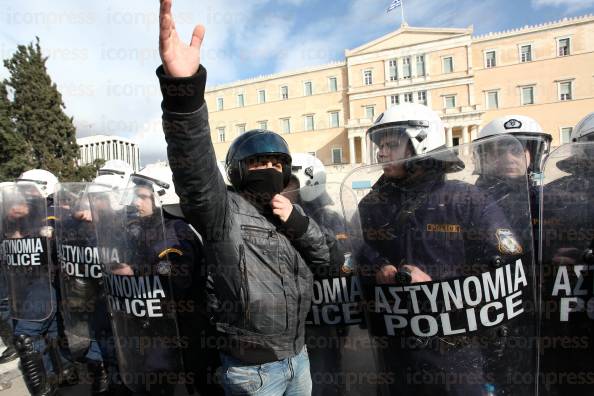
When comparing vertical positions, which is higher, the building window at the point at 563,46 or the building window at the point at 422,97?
the building window at the point at 563,46

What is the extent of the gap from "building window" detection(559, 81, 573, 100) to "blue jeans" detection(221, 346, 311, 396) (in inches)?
1696

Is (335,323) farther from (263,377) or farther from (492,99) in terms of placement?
(492,99)

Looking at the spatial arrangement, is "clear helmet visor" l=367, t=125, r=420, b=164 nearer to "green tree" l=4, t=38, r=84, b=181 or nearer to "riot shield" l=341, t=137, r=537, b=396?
"riot shield" l=341, t=137, r=537, b=396

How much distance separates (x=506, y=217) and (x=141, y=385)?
2.22 metres

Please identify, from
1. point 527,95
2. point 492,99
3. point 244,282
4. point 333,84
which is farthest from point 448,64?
A: point 244,282

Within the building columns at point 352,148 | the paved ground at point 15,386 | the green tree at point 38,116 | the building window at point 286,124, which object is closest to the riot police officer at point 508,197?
the paved ground at point 15,386

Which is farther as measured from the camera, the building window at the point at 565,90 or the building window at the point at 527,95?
the building window at the point at 527,95

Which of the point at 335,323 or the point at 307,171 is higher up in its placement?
the point at 307,171

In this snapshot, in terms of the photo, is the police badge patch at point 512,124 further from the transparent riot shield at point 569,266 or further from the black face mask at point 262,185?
the black face mask at point 262,185

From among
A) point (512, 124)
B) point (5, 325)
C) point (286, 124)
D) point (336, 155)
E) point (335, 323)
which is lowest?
point (5, 325)

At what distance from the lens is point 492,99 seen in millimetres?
37406

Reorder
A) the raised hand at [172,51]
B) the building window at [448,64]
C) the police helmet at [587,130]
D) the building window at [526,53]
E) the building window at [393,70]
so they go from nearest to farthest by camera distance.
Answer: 1. the raised hand at [172,51]
2. the police helmet at [587,130]
3. the building window at [526,53]
4. the building window at [448,64]
5. the building window at [393,70]

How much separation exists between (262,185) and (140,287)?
1109 mm

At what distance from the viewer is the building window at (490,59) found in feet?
123
